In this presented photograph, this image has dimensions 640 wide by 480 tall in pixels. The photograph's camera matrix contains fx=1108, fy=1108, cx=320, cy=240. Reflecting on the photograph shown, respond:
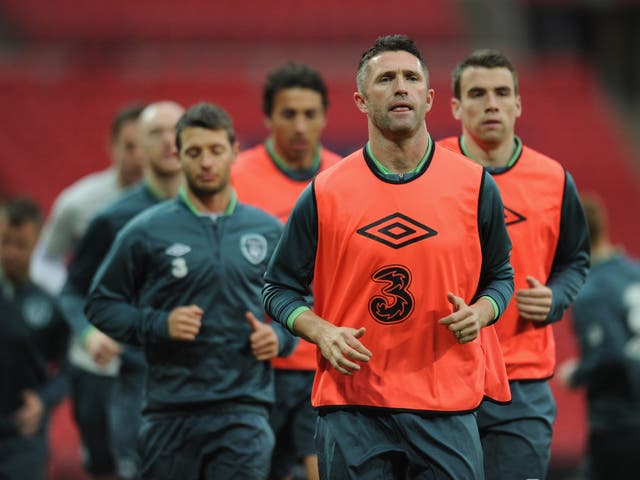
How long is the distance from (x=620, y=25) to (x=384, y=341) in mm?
21601

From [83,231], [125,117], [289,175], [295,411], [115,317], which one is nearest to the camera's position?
[115,317]

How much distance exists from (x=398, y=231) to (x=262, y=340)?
4.33 feet

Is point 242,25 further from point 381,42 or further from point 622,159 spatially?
point 381,42

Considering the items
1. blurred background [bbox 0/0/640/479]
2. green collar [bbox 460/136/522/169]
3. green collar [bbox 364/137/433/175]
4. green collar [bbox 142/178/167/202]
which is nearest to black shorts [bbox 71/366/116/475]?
green collar [bbox 142/178/167/202]

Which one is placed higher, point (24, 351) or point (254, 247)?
point (254, 247)

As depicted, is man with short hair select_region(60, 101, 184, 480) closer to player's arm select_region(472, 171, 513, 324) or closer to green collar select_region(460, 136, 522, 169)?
green collar select_region(460, 136, 522, 169)

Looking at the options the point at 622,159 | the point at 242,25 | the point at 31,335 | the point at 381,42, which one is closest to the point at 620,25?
the point at 622,159

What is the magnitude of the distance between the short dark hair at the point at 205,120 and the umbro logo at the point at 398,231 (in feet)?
5.00

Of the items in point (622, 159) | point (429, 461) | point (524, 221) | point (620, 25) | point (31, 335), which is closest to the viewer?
point (429, 461)

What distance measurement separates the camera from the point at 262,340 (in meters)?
5.11

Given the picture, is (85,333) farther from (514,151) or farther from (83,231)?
(514,151)

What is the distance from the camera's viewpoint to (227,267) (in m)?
5.19

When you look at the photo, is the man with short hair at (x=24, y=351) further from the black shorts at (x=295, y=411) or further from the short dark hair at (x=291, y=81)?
the black shorts at (x=295, y=411)

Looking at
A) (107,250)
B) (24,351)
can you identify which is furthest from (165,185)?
(24,351)
